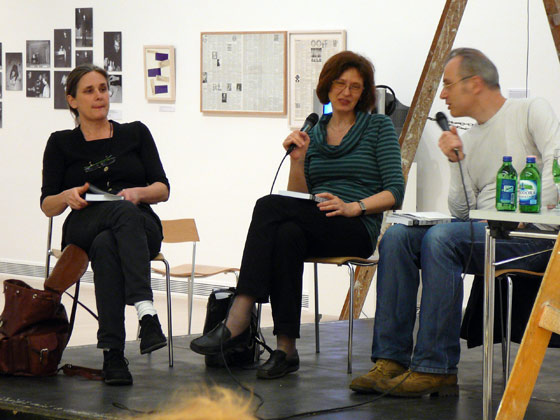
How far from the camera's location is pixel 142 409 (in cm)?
297

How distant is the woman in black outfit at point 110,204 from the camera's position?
11.2ft

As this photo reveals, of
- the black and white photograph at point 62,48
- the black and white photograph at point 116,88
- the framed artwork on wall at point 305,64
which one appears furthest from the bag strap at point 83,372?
the black and white photograph at point 62,48

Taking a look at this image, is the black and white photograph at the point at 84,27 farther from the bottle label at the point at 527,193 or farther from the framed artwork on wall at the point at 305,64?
the bottle label at the point at 527,193

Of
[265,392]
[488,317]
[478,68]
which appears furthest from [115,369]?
[478,68]

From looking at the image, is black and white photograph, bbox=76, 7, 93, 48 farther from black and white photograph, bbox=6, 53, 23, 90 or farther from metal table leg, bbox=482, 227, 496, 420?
metal table leg, bbox=482, 227, 496, 420

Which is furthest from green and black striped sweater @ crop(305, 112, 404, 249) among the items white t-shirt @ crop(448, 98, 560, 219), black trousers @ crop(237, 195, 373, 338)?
white t-shirt @ crop(448, 98, 560, 219)

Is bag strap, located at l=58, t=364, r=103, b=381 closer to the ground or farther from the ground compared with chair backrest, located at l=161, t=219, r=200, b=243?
closer to the ground

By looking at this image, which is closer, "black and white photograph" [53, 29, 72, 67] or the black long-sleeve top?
the black long-sleeve top

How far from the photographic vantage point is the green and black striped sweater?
360 centimetres

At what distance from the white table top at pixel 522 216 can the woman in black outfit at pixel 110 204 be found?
125 cm

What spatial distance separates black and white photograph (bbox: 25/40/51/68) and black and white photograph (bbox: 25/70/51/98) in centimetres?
6

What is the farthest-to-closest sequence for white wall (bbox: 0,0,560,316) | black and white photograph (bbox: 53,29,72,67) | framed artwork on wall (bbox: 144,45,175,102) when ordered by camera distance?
black and white photograph (bbox: 53,29,72,67), framed artwork on wall (bbox: 144,45,175,102), white wall (bbox: 0,0,560,316)

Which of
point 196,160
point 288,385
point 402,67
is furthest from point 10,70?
point 288,385

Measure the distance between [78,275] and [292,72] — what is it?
10.5 ft
